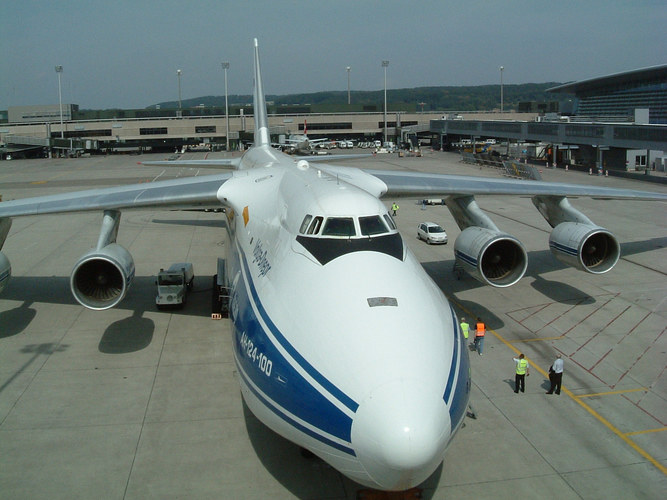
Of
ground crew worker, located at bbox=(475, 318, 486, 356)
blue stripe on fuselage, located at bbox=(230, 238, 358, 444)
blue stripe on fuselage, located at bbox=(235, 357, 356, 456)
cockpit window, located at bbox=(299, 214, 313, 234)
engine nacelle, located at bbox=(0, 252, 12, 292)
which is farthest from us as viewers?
engine nacelle, located at bbox=(0, 252, 12, 292)

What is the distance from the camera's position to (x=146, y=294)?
20547 millimetres

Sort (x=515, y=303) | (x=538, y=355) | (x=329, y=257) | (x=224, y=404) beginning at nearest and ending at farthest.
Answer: (x=329, y=257)
(x=224, y=404)
(x=538, y=355)
(x=515, y=303)

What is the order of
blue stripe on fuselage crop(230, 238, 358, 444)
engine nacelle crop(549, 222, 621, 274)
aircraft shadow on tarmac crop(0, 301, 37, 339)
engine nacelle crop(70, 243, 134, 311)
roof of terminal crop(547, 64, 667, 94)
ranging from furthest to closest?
roof of terminal crop(547, 64, 667, 94) < engine nacelle crop(549, 222, 621, 274) < aircraft shadow on tarmac crop(0, 301, 37, 339) < engine nacelle crop(70, 243, 134, 311) < blue stripe on fuselage crop(230, 238, 358, 444)

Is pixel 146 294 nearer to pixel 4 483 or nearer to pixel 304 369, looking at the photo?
pixel 4 483

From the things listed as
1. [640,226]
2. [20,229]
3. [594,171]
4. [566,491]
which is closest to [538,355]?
[566,491]

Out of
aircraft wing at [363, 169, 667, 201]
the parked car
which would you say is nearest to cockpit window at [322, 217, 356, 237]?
aircraft wing at [363, 169, 667, 201]

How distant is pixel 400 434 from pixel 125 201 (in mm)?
13181

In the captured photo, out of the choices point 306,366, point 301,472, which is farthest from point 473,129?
point 306,366

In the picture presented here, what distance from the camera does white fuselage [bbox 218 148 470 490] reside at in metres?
6.98

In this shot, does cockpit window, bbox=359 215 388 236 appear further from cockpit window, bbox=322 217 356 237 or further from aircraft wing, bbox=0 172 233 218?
aircraft wing, bbox=0 172 233 218

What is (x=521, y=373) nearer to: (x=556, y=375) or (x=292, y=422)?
(x=556, y=375)

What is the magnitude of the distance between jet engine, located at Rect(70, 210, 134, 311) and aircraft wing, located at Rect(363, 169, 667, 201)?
787cm

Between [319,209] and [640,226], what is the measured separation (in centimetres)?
2747

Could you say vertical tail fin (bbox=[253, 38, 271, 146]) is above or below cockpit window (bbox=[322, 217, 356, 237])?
above
